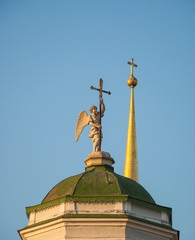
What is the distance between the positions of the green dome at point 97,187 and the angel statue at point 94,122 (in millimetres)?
1768

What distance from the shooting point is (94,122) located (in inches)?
1443

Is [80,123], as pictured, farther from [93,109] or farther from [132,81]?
[132,81]

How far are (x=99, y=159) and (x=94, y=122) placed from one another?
5.64 feet

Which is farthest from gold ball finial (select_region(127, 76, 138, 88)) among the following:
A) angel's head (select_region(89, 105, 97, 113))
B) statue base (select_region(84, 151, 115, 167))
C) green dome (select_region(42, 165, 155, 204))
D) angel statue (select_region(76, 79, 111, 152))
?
green dome (select_region(42, 165, 155, 204))

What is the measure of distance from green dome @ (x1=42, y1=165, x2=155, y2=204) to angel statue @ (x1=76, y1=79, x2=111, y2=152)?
1768 mm

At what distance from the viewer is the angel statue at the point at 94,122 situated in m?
36.3

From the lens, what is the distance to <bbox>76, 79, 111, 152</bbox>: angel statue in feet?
119

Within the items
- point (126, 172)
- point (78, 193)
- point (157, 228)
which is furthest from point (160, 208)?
point (126, 172)

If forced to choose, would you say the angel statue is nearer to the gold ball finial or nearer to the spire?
the spire

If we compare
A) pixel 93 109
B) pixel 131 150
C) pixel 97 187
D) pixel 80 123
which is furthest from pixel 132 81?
pixel 97 187

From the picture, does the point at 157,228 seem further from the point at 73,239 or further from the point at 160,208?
the point at 73,239

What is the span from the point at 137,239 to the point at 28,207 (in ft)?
13.9

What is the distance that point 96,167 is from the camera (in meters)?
35.4

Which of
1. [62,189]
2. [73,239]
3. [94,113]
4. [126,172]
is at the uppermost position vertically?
[126,172]
